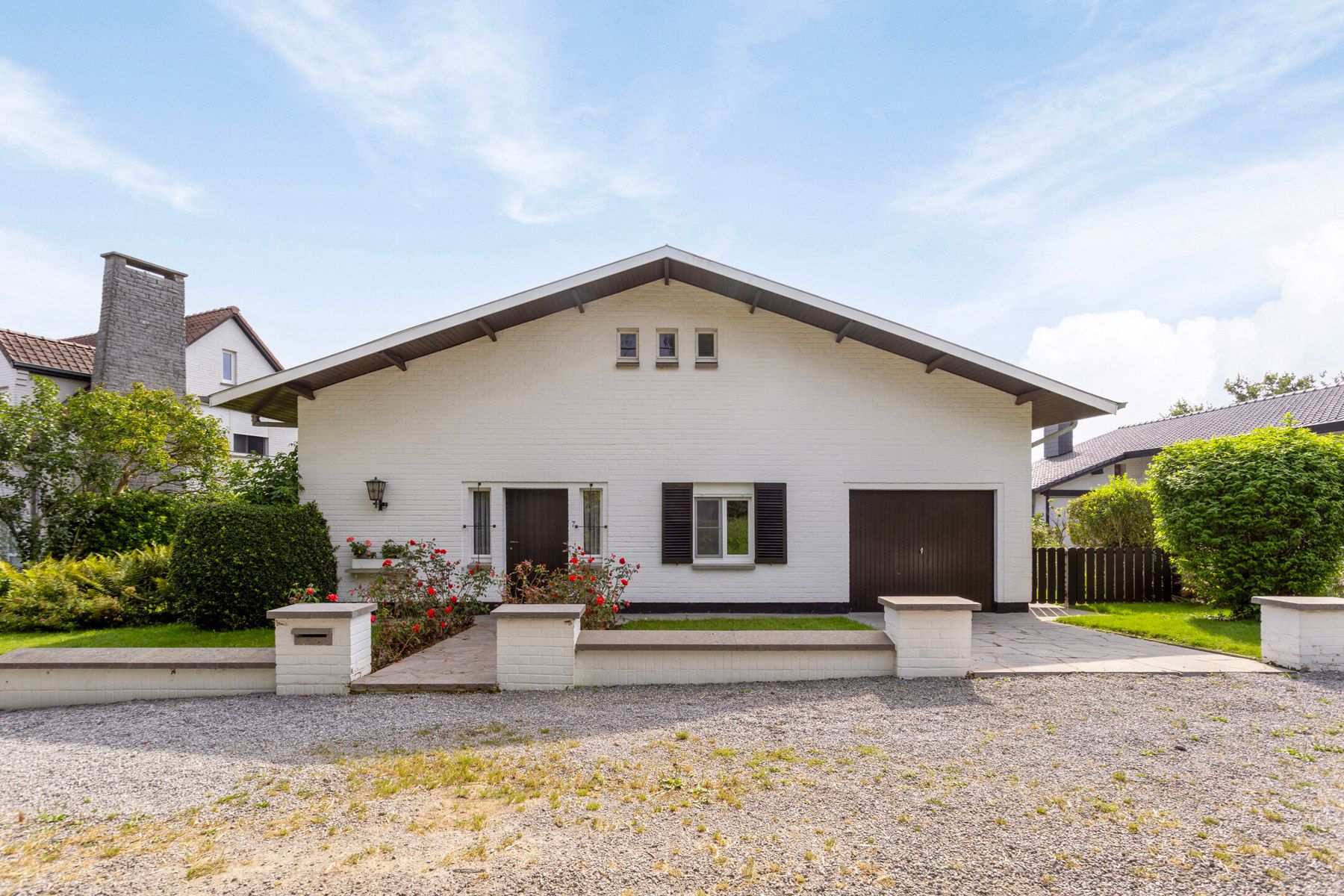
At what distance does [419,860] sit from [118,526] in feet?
38.0

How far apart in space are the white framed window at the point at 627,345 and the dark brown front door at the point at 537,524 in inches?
89.1

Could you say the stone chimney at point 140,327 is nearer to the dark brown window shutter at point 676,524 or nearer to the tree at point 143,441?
the tree at point 143,441

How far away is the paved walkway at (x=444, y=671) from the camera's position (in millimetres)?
5730

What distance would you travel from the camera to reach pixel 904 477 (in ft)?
32.6

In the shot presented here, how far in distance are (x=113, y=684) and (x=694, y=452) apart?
23.0 feet

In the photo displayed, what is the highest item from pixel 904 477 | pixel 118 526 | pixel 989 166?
pixel 989 166

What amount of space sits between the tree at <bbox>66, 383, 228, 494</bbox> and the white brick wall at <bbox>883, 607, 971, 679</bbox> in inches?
530

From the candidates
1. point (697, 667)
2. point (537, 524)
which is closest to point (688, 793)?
point (697, 667)

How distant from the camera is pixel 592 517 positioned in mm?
10016

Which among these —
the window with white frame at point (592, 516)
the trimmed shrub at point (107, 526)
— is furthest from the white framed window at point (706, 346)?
the trimmed shrub at point (107, 526)

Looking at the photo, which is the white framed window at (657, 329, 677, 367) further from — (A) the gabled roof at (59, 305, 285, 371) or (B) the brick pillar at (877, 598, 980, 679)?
(A) the gabled roof at (59, 305, 285, 371)

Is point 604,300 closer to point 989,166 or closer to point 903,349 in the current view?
point 903,349

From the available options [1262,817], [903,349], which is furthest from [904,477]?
[1262,817]

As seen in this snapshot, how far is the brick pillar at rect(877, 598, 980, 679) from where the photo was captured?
591 cm
